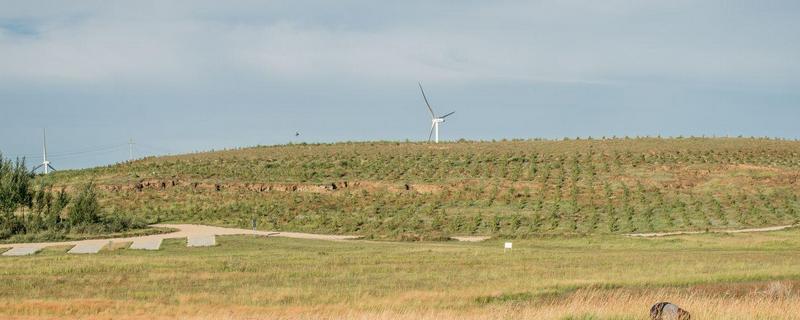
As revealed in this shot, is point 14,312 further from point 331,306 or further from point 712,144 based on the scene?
point 712,144

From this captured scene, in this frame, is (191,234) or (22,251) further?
(191,234)

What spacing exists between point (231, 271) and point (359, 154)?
69586mm

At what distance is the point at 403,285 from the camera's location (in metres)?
21.5

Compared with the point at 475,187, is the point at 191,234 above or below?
below

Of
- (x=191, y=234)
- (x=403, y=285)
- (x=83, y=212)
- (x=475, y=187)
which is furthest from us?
(x=475, y=187)

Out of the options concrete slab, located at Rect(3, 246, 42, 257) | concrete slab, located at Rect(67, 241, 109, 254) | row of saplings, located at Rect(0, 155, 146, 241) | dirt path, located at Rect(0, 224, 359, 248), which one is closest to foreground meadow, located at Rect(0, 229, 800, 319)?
concrete slab, located at Rect(3, 246, 42, 257)

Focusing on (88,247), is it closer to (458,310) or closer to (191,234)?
(191,234)

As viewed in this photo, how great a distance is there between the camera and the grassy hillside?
55.1 meters

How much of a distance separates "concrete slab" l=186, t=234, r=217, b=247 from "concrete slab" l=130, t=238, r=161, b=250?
115 cm

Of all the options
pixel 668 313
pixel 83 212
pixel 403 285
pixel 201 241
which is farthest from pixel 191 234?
pixel 668 313

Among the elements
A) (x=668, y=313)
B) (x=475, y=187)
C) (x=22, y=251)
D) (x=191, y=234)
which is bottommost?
(x=191, y=234)

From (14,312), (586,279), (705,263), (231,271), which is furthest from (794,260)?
(14,312)

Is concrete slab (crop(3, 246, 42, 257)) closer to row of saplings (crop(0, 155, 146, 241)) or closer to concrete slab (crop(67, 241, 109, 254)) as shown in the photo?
concrete slab (crop(67, 241, 109, 254))

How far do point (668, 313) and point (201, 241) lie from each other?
82.7 ft
